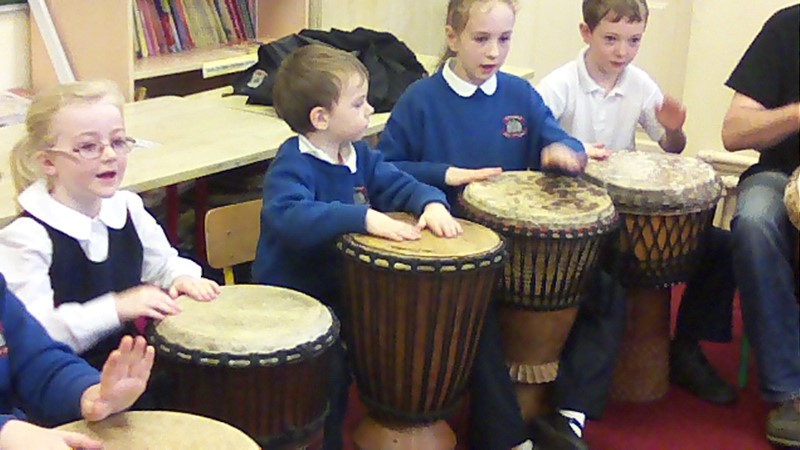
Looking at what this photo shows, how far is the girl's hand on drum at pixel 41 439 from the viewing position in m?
1.36

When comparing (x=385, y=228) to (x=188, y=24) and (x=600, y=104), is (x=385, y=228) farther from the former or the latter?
(x=188, y=24)

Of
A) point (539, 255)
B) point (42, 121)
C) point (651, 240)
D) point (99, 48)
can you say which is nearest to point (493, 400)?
point (539, 255)

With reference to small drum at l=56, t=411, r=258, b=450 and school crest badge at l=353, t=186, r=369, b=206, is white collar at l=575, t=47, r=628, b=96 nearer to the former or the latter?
school crest badge at l=353, t=186, r=369, b=206

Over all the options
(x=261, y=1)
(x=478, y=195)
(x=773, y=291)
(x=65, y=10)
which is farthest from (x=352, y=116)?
(x=261, y=1)

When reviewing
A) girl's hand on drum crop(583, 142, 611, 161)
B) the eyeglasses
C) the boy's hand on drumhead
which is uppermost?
the eyeglasses

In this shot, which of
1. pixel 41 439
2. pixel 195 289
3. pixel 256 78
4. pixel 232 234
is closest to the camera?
pixel 41 439

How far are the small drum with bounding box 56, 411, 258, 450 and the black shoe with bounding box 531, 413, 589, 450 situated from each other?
1.19 meters

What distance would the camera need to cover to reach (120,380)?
56.0 inches

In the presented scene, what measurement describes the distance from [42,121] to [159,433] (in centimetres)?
70

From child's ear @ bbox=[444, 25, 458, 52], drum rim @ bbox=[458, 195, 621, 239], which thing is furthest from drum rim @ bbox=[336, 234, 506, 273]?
child's ear @ bbox=[444, 25, 458, 52]

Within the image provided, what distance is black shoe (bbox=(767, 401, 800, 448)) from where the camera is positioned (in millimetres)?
2555

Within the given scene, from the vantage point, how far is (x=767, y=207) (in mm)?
2562

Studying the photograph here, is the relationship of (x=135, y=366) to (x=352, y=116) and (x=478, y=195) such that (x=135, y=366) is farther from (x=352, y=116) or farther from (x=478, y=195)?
(x=478, y=195)

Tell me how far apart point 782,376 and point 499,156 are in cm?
87
